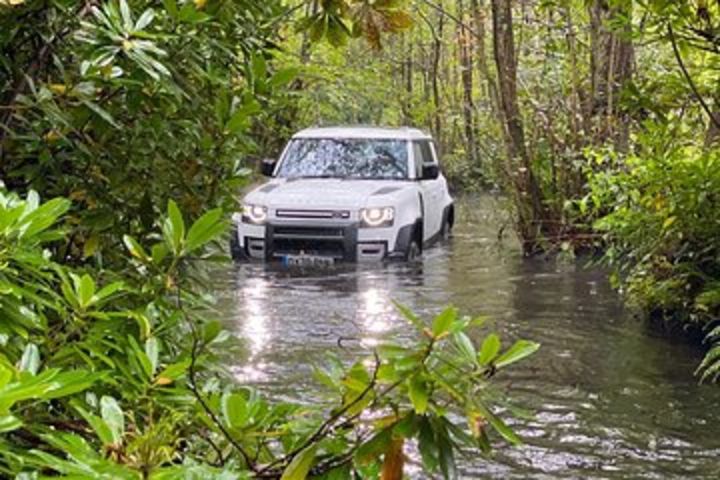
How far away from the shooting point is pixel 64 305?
6.27 ft

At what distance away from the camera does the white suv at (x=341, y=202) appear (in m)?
10.6

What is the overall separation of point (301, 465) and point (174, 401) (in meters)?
0.38

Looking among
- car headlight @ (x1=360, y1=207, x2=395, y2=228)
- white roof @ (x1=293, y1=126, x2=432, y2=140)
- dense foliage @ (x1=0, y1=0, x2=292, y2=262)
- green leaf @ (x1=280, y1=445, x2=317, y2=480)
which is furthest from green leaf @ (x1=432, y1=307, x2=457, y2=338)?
white roof @ (x1=293, y1=126, x2=432, y2=140)

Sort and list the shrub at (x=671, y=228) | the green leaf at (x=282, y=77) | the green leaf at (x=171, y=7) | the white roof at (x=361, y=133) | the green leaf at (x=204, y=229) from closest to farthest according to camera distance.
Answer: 1. the green leaf at (x=204, y=229)
2. the green leaf at (x=171, y=7)
3. the green leaf at (x=282, y=77)
4. the shrub at (x=671, y=228)
5. the white roof at (x=361, y=133)

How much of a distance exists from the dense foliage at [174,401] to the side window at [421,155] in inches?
396

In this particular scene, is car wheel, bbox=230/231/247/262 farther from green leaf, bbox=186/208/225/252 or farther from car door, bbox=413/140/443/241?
green leaf, bbox=186/208/225/252

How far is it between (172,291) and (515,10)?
15.1m

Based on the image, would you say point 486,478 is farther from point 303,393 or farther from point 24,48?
point 24,48

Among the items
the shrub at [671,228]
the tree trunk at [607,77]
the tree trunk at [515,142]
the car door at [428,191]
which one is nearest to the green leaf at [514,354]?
the shrub at [671,228]

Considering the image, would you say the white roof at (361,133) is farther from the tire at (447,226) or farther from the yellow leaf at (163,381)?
the yellow leaf at (163,381)

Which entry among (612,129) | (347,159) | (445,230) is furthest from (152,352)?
(445,230)

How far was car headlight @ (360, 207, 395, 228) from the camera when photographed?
10.6 meters

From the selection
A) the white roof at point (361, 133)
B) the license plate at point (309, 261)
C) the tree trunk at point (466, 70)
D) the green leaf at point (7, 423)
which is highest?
the tree trunk at point (466, 70)

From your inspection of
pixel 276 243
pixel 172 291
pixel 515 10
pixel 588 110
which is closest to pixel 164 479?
pixel 172 291
